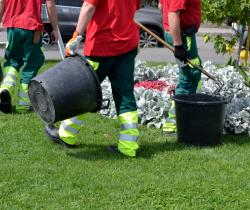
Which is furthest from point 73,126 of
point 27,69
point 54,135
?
point 27,69

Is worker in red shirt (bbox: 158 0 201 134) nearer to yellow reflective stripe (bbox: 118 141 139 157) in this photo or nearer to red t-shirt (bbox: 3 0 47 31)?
yellow reflective stripe (bbox: 118 141 139 157)

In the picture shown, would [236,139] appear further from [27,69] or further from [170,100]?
[27,69]

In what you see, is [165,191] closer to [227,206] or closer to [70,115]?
[227,206]

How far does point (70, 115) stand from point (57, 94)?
0.78ft

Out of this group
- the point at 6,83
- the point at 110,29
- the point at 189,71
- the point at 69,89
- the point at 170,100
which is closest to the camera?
the point at 69,89

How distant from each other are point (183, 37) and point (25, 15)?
2013 mm

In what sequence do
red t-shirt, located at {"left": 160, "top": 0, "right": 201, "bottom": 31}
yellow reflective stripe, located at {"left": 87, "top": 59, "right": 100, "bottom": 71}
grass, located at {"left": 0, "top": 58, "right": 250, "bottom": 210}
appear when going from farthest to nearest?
1. red t-shirt, located at {"left": 160, "top": 0, "right": 201, "bottom": 31}
2. yellow reflective stripe, located at {"left": 87, "top": 59, "right": 100, "bottom": 71}
3. grass, located at {"left": 0, "top": 58, "right": 250, "bottom": 210}

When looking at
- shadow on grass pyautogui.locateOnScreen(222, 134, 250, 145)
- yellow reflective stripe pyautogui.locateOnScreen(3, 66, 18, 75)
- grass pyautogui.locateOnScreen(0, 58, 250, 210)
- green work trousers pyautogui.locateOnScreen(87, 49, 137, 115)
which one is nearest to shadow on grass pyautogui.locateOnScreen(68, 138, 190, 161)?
grass pyautogui.locateOnScreen(0, 58, 250, 210)

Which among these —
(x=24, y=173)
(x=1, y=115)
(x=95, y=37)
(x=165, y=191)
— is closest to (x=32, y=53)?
(x=1, y=115)

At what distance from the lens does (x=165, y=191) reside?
4.72 m

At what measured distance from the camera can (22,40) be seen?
23.9 ft

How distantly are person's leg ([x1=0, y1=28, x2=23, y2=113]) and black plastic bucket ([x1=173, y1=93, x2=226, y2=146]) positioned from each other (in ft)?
7.08

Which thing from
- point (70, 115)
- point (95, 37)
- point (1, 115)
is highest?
point (95, 37)

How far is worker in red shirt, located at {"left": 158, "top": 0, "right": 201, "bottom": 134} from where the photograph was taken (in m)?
5.86
